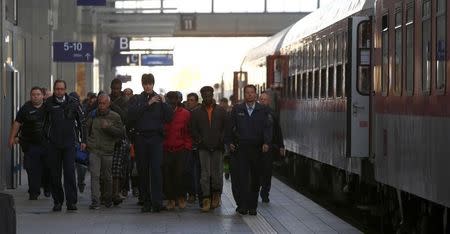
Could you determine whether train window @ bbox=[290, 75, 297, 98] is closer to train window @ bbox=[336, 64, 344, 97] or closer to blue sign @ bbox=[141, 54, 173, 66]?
train window @ bbox=[336, 64, 344, 97]

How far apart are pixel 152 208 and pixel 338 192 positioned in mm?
4284

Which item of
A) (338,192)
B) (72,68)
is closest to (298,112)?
(338,192)

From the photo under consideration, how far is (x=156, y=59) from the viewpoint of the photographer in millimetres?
62125

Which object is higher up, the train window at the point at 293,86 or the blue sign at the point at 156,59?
the blue sign at the point at 156,59

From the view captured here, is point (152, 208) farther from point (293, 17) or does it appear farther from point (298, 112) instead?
point (293, 17)

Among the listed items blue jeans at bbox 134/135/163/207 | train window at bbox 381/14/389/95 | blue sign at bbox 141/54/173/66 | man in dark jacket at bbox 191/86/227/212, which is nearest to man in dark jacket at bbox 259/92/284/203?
man in dark jacket at bbox 191/86/227/212

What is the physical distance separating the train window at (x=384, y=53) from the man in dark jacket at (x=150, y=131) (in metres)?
4.68

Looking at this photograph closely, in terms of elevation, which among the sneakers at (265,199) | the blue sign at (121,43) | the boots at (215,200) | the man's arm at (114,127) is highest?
the blue sign at (121,43)

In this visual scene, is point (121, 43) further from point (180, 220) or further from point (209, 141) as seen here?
point (180, 220)

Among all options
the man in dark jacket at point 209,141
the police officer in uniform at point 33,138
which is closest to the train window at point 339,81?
the man in dark jacket at point 209,141

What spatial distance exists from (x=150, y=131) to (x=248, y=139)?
140cm

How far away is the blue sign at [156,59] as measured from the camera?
202ft

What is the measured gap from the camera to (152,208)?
19516 mm

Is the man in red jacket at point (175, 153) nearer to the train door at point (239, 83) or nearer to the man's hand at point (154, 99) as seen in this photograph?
the man's hand at point (154, 99)
